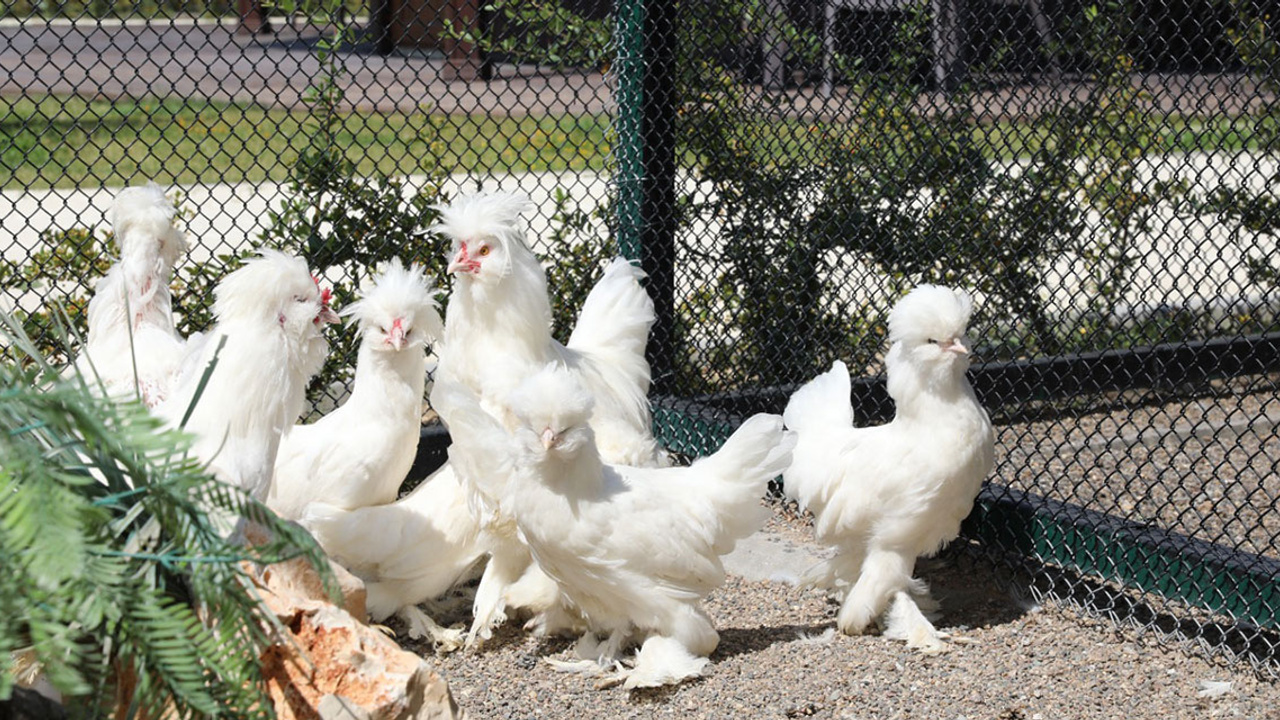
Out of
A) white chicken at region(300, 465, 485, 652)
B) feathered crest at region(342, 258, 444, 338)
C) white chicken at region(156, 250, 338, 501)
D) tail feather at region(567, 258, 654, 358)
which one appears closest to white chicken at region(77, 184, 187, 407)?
white chicken at region(156, 250, 338, 501)

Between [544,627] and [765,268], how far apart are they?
7.56 ft

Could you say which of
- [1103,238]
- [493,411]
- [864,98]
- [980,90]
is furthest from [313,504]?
[1103,238]

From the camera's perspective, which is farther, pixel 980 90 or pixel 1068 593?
pixel 980 90

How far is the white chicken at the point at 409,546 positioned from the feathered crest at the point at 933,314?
5.17ft

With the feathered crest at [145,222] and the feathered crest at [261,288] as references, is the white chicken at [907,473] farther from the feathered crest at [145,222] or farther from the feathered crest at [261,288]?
the feathered crest at [145,222]

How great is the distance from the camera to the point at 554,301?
6.05 m

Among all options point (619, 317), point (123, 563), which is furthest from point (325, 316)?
point (123, 563)

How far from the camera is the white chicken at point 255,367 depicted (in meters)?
3.69

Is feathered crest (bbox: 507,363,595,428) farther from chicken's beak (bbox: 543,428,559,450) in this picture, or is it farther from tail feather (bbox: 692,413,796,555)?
tail feather (bbox: 692,413,796,555)

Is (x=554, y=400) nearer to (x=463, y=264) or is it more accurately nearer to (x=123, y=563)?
(x=463, y=264)

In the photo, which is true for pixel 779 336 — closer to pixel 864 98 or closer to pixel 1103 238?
pixel 864 98

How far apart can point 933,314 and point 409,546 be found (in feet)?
6.11

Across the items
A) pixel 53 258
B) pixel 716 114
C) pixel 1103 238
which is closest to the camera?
pixel 53 258

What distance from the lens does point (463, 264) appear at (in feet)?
15.2
